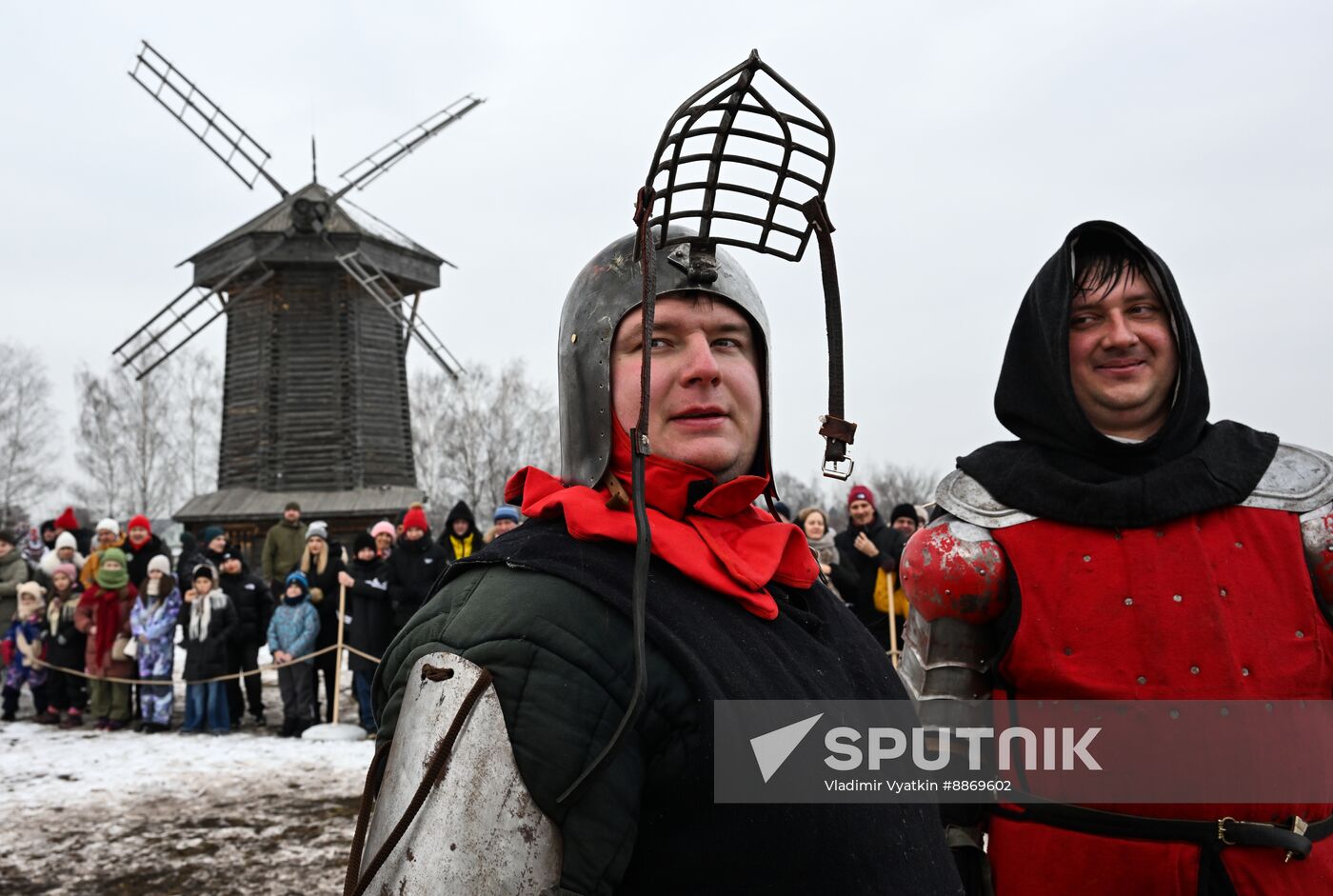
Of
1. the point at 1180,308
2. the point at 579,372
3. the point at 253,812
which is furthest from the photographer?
the point at 253,812

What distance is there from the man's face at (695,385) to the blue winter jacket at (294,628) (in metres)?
7.36

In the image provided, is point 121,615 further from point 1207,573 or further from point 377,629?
point 1207,573

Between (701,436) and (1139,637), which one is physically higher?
(701,436)

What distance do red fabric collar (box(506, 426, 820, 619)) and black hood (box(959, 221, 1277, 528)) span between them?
0.79m

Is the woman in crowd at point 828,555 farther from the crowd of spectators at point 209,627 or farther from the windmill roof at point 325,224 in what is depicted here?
the windmill roof at point 325,224

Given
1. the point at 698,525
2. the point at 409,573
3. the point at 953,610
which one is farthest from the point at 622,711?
the point at 409,573

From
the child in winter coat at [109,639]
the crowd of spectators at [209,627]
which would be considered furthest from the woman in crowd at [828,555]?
the child in winter coat at [109,639]

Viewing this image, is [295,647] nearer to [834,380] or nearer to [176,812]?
[176,812]

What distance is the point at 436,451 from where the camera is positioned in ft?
112

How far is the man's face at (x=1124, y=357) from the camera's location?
2.21 meters

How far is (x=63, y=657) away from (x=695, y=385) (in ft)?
30.1

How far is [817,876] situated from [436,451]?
3396cm

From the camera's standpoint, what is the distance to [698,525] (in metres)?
1.58

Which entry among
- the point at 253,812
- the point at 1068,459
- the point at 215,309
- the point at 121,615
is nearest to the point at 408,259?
the point at 215,309
